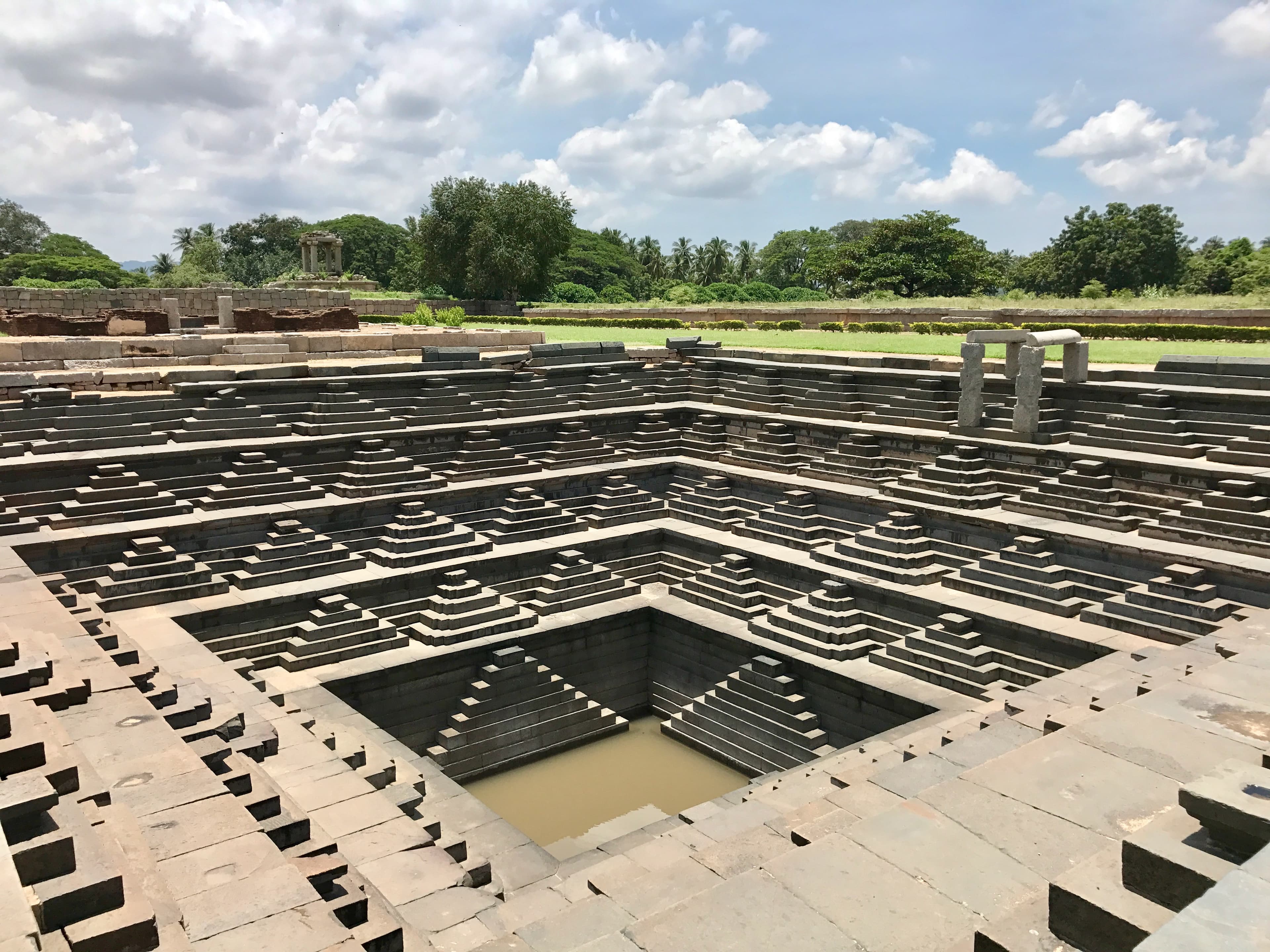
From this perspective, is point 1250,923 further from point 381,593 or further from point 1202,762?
point 381,593

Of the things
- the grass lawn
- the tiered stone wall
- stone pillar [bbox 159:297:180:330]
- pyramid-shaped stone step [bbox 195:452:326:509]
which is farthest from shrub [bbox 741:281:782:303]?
pyramid-shaped stone step [bbox 195:452:326:509]

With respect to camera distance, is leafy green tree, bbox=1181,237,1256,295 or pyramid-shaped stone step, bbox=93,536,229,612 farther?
leafy green tree, bbox=1181,237,1256,295

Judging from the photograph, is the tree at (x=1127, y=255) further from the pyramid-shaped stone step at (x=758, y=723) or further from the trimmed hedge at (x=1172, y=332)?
the pyramid-shaped stone step at (x=758, y=723)

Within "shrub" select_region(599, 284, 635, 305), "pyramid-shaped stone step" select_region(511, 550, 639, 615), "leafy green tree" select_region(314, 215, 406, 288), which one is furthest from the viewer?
"leafy green tree" select_region(314, 215, 406, 288)

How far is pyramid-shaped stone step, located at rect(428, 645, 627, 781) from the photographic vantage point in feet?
34.4

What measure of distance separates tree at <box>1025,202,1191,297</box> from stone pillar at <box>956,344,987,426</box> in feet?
93.1

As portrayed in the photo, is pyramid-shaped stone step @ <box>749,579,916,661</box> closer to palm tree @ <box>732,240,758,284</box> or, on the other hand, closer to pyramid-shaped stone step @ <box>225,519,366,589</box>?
pyramid-shaped stone step @ <box>225,519,366,589</box>

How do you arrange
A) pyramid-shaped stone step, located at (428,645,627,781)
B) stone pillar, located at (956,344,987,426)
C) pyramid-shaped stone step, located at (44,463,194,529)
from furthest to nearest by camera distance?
stone pillar, located at (956,344,987,426) < pyramid-shaped stone step, located at (44,463,194,529) < pyramid-shaped stone step, located at (428,645,627,781)

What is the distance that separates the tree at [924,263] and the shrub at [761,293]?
9.52 m

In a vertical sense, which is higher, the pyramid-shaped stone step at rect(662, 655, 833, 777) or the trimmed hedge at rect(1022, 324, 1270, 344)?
the trimmed hedge at rect(1022, 324, 1270, 344)

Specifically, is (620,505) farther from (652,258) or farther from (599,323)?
(652,258)

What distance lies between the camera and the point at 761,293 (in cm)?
4891

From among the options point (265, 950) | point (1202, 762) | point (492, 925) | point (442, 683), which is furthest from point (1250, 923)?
point (442, 683)

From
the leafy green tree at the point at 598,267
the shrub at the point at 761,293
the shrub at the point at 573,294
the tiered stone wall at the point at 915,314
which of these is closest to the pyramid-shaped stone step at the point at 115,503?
the tiered stone wall at the point at 915,314
